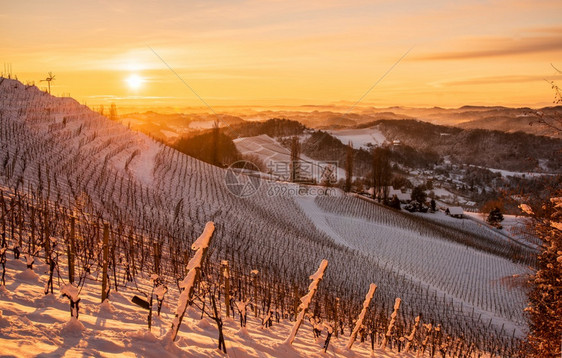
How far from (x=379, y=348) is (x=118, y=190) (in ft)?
51.8

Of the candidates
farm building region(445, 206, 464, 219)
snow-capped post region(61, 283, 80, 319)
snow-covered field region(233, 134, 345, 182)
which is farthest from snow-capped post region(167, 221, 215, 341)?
snow-covered field region(233, 134, 345, 182)

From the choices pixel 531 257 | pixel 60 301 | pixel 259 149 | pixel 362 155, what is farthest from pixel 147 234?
pixel 362 155

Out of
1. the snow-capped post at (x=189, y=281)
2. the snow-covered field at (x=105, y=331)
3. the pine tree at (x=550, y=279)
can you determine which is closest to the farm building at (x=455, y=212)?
the pine tree at (x=550, y=279)

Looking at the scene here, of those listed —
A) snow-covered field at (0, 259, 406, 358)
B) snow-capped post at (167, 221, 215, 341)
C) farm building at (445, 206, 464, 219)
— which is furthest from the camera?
farm building at (445, 206, 464, 219)

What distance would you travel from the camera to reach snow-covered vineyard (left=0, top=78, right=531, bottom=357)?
228 inches

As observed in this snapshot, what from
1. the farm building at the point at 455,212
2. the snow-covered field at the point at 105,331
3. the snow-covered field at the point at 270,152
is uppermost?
the snow-covered field at the point at 105,331

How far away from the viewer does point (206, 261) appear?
979cm

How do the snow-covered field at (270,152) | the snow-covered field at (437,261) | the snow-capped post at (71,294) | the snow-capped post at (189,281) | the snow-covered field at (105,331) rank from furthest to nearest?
the snow-covered field at (270,152) < the snow-covered field at (437,261) < the snow-capped post at (189,281) < the snow-capped post at (71,294) < the snow-covered field at (105,331)

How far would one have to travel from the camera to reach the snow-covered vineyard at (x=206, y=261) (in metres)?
5.78

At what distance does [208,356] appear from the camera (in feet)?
16.2

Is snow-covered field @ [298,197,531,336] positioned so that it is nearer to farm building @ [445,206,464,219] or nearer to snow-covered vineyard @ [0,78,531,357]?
snow-covered vineyard @ [0,78,531,357]

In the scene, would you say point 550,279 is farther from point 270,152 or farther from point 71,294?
point 270,152

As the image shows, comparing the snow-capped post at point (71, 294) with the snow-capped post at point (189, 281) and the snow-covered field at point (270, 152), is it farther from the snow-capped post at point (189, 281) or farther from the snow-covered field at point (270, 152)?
the snow-covered field at point (270, 152)

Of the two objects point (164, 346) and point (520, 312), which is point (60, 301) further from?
point (520, 312)
